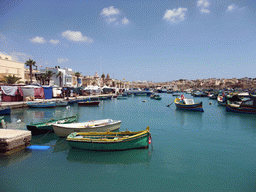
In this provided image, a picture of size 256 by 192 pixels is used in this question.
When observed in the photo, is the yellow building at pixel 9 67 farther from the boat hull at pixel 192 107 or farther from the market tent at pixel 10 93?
the boat hull at pixel 192 107

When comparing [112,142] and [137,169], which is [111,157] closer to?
[112,142]

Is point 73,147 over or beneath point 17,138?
beneath

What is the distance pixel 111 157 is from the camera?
12.3m

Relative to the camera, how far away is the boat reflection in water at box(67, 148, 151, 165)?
38.8 feet

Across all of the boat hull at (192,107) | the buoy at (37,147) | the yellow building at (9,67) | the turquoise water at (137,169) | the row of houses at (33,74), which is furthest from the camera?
the row of houses at (33,74)

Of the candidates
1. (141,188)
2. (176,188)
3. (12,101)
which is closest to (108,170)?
(141,188)

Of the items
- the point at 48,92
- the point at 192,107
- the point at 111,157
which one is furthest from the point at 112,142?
the point at 48,92

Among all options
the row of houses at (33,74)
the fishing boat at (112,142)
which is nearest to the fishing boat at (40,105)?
the row of houses at (33,74)

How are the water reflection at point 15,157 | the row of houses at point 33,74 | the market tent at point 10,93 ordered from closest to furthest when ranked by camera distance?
1. the water reflection at point 15,157
2. the market tent at point 10,93
3. the row of houses at point 33,74

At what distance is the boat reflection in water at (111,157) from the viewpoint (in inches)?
465

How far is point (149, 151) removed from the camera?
13.6 m

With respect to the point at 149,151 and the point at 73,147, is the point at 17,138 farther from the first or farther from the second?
the point at 149,151

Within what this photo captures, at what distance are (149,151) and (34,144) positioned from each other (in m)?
9.72

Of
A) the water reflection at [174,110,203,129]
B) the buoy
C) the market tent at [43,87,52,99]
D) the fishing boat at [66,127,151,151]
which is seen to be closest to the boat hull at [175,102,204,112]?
the water reflection at [174,110,203,129]
